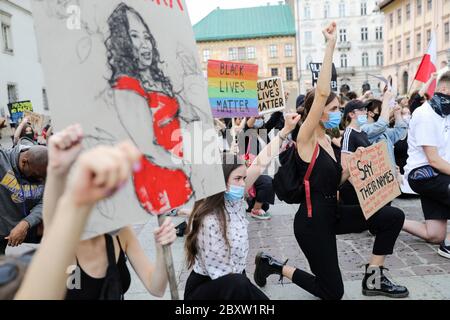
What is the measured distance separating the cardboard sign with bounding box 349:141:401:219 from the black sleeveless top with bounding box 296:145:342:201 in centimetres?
36

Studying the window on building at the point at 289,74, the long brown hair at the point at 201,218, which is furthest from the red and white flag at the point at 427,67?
the window on building at the point at 289,74

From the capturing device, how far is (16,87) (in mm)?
25750

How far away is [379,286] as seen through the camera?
3.58 metres

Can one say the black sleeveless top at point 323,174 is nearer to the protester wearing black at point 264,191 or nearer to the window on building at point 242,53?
the protester wearing black at point 264,191

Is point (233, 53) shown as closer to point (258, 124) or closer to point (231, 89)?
point (258, 124)

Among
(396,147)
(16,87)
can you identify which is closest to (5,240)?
(396,147)

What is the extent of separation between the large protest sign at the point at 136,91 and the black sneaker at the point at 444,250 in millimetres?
3044

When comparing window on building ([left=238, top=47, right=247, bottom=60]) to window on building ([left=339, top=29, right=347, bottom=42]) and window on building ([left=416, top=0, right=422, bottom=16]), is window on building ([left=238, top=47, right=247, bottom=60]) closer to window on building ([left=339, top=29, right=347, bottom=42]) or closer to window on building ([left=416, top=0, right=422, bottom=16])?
window on building ([left=339, top=29, right=347, bottom=42])

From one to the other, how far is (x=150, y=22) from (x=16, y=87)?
26531 mm

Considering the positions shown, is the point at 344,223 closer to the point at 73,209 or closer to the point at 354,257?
the point at 354,257

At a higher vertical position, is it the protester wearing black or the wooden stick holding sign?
the wooden stick holding sign

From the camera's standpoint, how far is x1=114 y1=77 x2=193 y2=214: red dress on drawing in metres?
2.03

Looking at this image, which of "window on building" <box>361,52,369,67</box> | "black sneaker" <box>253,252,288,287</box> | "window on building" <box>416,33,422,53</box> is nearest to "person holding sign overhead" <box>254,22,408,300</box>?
"black sneaker" <box>253,252,288,287</box>

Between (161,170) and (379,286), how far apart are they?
7.64 feet
